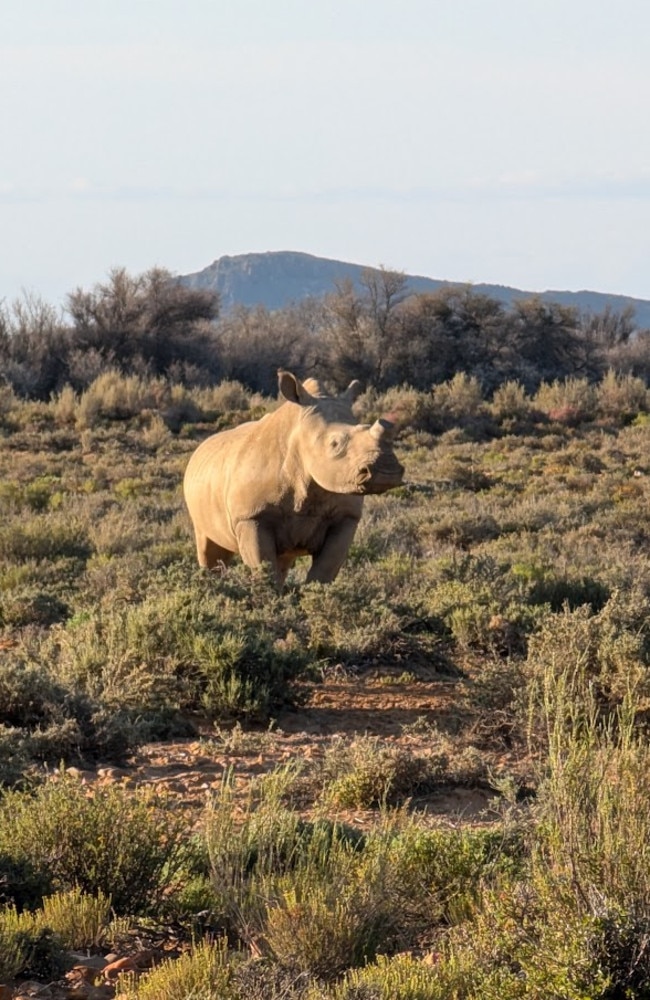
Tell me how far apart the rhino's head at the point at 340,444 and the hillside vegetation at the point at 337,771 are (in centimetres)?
92

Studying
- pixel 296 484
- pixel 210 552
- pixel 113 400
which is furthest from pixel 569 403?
pixel 296 484

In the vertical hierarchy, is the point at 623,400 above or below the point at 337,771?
below

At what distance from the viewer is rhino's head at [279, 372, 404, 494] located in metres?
9.40

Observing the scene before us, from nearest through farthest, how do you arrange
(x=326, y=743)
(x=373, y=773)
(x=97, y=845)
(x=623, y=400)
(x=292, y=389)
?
(x=97, y=845)
(x=373, y=773)
(x=326, y=743)
(x=292, y=389)
(x=623, y=400)

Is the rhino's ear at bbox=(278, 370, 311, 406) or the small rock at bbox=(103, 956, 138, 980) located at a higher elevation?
the rhino's ear at bbox=(278, 370, 311, 406)

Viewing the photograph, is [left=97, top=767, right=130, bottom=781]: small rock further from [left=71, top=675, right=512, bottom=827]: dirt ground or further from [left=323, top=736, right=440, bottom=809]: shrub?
[left=323, top=736, right=440, bottom=809]: shrub

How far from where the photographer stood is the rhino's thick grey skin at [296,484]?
1005cm

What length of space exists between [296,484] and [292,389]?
652 millimetres

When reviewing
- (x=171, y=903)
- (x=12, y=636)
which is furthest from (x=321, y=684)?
(x=171, y=903)

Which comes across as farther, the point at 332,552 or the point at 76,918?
the point at 332,552

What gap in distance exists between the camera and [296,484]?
10.5 meters

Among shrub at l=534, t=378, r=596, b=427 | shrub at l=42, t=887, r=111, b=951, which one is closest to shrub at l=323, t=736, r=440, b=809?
shrub at l=42, t=887, r=111, b=951

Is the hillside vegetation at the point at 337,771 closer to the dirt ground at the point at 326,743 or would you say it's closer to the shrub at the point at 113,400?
the dirt ground at the point at 326,743

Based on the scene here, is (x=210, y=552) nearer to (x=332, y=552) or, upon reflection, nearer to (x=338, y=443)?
(x=332, y=552)
